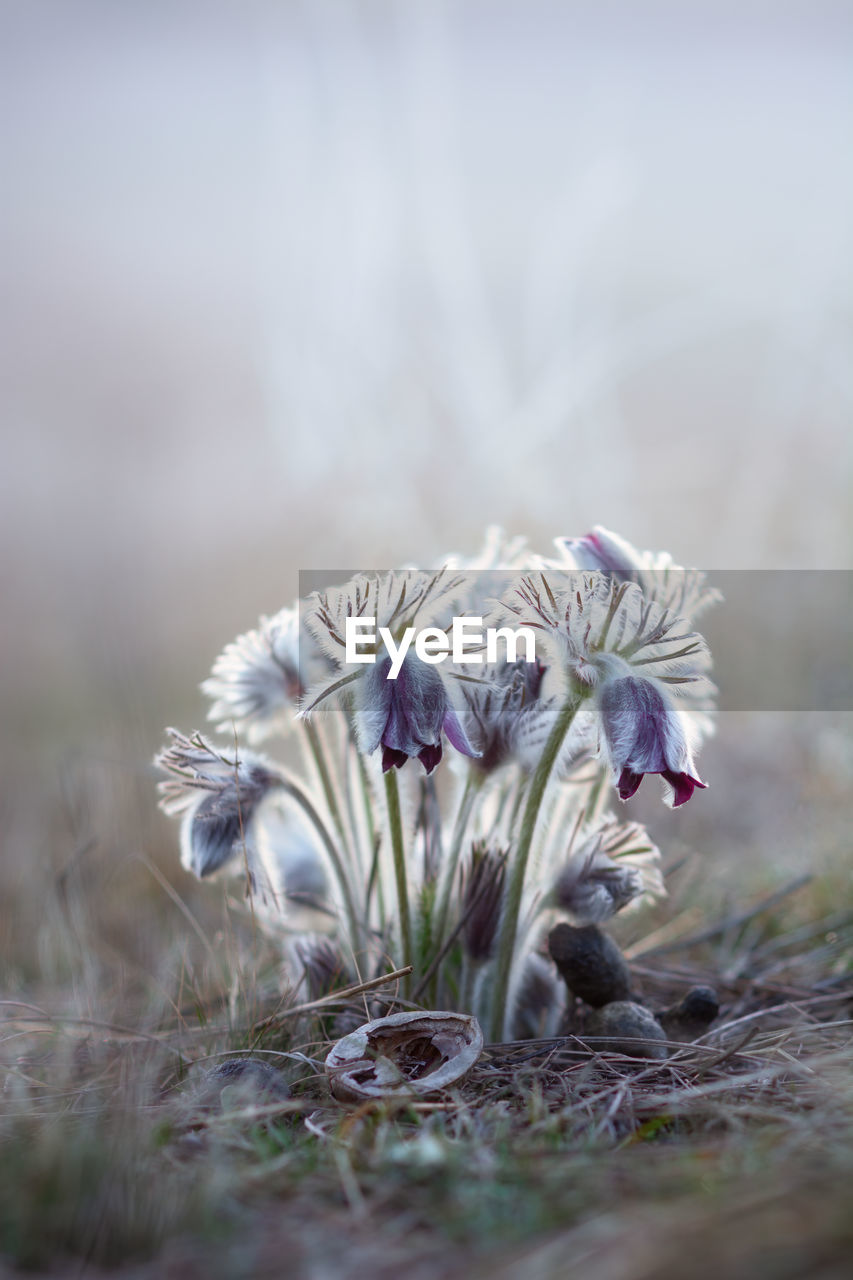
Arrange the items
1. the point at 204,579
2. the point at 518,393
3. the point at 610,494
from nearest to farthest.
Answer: the point at 518,393
the point at 610,494
the point at 204,579

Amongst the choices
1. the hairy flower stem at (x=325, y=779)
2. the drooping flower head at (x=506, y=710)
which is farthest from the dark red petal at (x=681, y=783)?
the hairy flower stem at (x=325, y=779)

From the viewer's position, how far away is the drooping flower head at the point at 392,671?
1.47 meters

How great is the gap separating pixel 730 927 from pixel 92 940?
1.37m

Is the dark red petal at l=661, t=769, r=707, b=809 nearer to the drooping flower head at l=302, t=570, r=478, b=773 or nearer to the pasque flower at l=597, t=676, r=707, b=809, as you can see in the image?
the pasque flower at l=597, t=676, r=707, b=809

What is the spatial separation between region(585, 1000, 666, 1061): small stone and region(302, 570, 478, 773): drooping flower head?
533 mm

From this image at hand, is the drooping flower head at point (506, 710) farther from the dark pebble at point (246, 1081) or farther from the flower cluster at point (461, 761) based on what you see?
the dark pebble at point (246, 1081)

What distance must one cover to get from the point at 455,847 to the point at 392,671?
14.9 inches

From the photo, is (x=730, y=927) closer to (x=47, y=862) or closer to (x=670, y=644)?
(x=670, y=644)

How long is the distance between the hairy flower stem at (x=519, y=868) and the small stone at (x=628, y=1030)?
158mm

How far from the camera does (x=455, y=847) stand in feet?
5.69

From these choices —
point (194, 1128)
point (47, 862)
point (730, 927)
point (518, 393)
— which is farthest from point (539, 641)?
point (518, 393)

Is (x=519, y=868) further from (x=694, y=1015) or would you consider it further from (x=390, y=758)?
(x=694, y=1015)

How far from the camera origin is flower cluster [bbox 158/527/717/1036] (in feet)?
4.99

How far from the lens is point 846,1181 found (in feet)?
3.19
